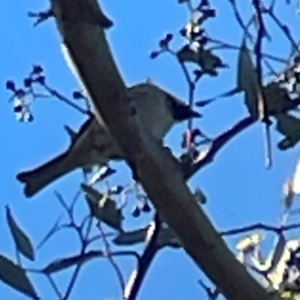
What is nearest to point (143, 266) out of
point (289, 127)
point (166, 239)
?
point (166, 239)

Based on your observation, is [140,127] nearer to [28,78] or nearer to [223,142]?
[223,142]

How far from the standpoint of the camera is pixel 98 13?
44 centimetres

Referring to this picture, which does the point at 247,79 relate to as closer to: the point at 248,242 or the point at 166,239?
the point at 166,239

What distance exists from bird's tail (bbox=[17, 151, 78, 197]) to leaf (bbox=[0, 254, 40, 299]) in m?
0.05

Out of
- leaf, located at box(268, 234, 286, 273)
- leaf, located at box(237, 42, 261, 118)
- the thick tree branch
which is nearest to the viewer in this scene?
the thick tree branch

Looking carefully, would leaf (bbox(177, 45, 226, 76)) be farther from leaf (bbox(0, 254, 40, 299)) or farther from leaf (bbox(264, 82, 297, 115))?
leaf (bbox(0, 254, 40, 299))

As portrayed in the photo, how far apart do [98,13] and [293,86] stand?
0.57ft

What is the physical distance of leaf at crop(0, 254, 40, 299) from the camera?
578mm

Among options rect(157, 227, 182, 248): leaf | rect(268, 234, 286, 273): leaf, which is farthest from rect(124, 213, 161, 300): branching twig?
rect(268, 234, 286, 273): leaf

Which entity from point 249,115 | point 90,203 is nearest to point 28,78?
point 90,203

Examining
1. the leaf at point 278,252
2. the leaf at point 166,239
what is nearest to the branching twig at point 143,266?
the leaf at point 166,239

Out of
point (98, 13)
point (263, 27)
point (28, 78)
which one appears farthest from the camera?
point (28, 78)

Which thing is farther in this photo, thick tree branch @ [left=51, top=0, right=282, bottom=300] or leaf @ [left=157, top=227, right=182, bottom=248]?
leaf @ [left=157, top=227, right=182, bottom=248]

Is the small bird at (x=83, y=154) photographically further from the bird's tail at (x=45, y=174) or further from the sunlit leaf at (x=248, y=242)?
the sunlit leaf at (x=248, y=242)
